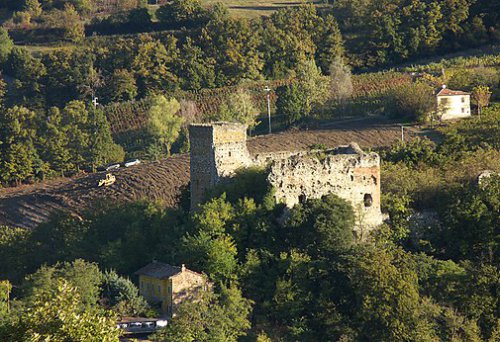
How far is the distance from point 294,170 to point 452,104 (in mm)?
19974

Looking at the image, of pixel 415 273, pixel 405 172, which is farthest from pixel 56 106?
pixel 415 273

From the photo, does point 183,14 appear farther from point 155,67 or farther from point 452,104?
point 452,104

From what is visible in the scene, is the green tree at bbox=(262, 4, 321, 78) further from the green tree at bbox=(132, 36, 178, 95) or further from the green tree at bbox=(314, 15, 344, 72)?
the green tree at bbox=(132, 36, 178, 95)

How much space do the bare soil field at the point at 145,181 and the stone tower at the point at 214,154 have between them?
13.3 m

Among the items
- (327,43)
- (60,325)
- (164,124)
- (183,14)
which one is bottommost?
(164,124)

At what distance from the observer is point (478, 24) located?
259 feet

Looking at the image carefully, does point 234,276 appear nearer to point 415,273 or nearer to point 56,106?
point 415,273

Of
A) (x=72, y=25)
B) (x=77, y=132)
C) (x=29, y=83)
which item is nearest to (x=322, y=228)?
(x=77, y=132)

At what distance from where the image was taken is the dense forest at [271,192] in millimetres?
37719

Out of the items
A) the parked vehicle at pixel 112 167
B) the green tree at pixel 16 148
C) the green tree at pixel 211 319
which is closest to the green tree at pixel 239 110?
the parked vehicle at pixel 112 167

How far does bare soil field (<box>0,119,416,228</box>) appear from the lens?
191 feet

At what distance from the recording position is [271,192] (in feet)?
131

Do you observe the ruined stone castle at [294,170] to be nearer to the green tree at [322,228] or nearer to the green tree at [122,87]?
the green tree at [322,228]

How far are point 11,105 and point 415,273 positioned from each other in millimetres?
45456
